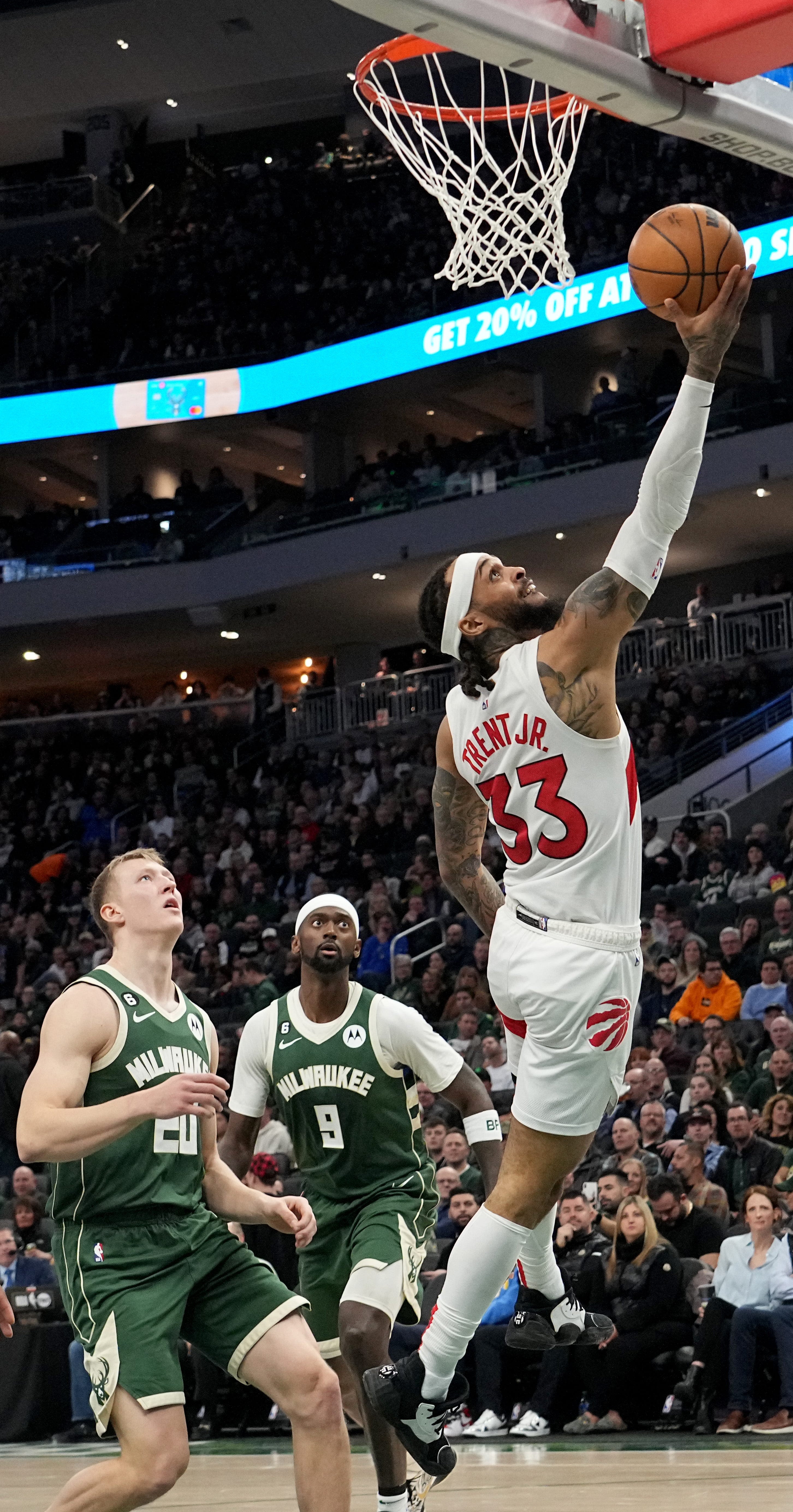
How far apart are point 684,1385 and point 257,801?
1707 centimetres

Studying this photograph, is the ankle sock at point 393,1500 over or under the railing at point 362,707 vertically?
under

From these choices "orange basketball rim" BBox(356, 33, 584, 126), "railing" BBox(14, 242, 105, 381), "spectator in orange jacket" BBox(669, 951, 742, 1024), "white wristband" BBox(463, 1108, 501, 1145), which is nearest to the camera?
"white wristband" BBox(463, 1108, 501, 1145)

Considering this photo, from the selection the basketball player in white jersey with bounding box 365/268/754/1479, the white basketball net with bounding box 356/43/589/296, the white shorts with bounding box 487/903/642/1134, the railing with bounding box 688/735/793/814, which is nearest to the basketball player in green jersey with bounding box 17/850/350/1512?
the basketball player in white jersey with bounding box 365/268/754/1479

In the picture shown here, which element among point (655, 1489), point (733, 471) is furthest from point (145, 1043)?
point (733, 471)

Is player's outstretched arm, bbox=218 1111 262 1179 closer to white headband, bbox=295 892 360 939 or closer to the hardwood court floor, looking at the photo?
white headband, bbox=295 892 360 939

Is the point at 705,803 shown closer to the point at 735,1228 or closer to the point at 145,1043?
the point at 735,1228

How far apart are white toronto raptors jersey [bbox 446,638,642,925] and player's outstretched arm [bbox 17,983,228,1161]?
1098 mm

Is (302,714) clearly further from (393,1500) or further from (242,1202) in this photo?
(242,1202)

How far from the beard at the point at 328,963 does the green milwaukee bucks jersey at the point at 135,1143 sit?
1791 millimetres

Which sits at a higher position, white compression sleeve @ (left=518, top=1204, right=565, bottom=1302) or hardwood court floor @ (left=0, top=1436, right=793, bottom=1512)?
white compression sleeve @ (left=518, top=1204, right=565, bottom=1302)

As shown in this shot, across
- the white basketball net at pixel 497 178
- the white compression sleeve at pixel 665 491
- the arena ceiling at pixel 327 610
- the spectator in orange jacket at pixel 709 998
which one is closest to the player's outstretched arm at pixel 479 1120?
the white compression sleeve at pixel 665 491

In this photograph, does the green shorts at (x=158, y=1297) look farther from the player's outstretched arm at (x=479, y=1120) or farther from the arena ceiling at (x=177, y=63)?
the arena ceiling at (x=177, y=63)

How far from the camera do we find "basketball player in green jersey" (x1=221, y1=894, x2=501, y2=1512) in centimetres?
677

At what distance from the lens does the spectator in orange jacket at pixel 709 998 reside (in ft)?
47.8
